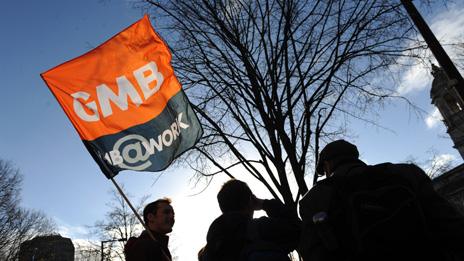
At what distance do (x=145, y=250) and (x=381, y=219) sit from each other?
2.08 m

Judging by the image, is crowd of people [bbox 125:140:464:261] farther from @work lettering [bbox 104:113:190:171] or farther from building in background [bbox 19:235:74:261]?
building in background [bbox 19:235:74:261]

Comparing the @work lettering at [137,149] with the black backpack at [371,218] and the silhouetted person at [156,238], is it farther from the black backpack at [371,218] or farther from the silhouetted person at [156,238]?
the black backpack at [371,218]

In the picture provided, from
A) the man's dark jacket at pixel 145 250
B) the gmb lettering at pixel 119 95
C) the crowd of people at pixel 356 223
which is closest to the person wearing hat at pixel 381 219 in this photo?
the crowd of people at pixel 356 223

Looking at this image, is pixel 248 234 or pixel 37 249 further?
pixel 37 249

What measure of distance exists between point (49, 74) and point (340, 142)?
3.26m

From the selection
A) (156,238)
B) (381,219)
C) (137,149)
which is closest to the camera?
(381,219)

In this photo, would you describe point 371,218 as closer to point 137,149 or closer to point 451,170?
point 137,149

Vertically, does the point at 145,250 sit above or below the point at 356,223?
above

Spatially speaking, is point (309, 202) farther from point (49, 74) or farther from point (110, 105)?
point (49, 74)

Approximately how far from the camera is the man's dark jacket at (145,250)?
287 cm

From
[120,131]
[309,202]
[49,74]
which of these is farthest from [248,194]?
[49,74]

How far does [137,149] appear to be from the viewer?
354 centimetres

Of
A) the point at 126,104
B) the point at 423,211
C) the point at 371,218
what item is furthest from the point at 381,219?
the point at 126,104

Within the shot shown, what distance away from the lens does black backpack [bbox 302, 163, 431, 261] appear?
1598 mm
